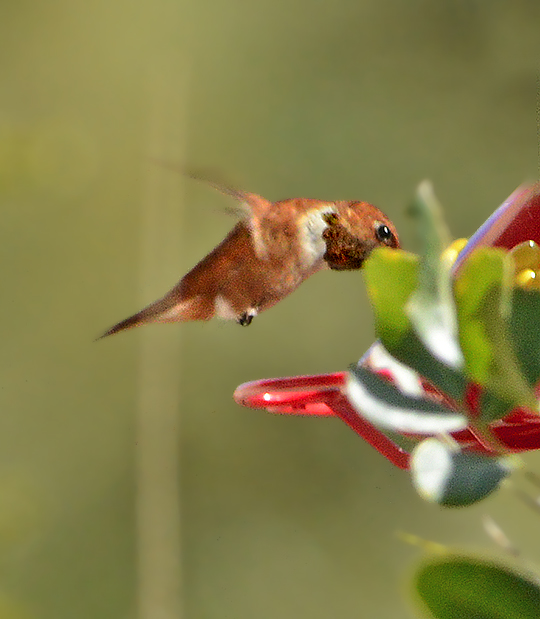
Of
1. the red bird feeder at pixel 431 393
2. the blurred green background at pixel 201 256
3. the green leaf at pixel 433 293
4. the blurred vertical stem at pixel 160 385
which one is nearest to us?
the green leaf at pixel 433 293

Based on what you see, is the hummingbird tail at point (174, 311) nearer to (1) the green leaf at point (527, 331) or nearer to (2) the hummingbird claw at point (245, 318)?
(2) the hummingbird claw at point (245, 318)

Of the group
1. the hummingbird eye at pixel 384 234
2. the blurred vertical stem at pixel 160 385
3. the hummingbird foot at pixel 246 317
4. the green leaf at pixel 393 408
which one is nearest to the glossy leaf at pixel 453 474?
Result: the green leaf at pixel 393 408

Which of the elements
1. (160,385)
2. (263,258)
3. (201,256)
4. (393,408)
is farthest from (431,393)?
(201,256)

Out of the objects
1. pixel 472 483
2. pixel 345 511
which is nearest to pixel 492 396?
pixel 472 483

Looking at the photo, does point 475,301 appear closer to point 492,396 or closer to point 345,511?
point 492,396

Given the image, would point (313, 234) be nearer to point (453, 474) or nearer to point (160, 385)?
point (453, 474)

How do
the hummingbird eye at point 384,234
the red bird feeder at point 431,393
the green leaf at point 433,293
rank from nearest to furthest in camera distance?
the green leaf at point 433,293 < the red bird feeder at point 431,393 < the hummingbird eye at point 384,234

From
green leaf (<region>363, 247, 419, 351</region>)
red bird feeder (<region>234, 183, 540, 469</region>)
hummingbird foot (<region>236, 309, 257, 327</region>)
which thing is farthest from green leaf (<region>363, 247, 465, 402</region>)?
hummingbird foot (<region>236, 309, 257, 327</region>)
